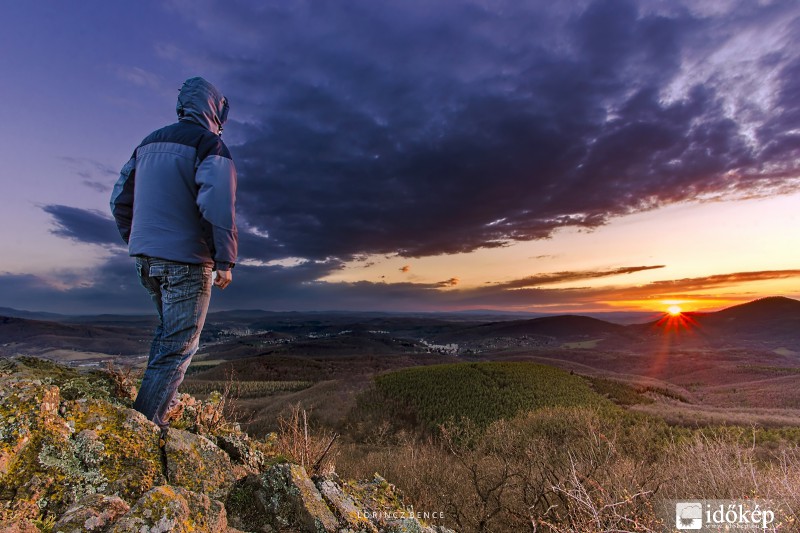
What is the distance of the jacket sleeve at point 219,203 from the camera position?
3.18m

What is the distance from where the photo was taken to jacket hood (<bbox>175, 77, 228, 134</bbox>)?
12.1 feet

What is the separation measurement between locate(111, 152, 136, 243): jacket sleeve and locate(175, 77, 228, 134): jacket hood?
0.67 meters

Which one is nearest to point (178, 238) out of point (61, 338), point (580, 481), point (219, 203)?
point (219, 203)

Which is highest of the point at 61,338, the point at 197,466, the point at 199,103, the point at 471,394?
the point at 199,103

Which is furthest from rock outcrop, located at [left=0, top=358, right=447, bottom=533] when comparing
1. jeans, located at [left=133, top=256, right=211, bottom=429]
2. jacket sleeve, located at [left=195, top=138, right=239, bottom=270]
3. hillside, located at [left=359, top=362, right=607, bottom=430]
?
hillside, located at [left=359, top=362, right=607, bottom=430]

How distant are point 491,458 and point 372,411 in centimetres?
1355

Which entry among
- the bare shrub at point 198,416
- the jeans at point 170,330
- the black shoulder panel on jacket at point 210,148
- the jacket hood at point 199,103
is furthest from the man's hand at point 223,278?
the jacket hood at point 199,103

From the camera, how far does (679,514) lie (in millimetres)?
4672

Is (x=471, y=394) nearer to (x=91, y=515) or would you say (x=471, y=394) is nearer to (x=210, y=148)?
(x=210, y=148)

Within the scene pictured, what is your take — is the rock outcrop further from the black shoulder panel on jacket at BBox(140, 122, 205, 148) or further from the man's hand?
the black shoulder panel on jacket at BBox(140, 122, 205, 148)

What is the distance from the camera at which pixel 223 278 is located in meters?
3.32

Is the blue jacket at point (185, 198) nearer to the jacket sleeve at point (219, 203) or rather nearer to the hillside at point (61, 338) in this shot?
A: the jacket sleeve at point (219, 203)

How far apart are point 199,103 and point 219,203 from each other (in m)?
1.26

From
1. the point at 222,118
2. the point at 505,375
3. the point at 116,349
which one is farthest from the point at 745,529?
the point at 116,349
